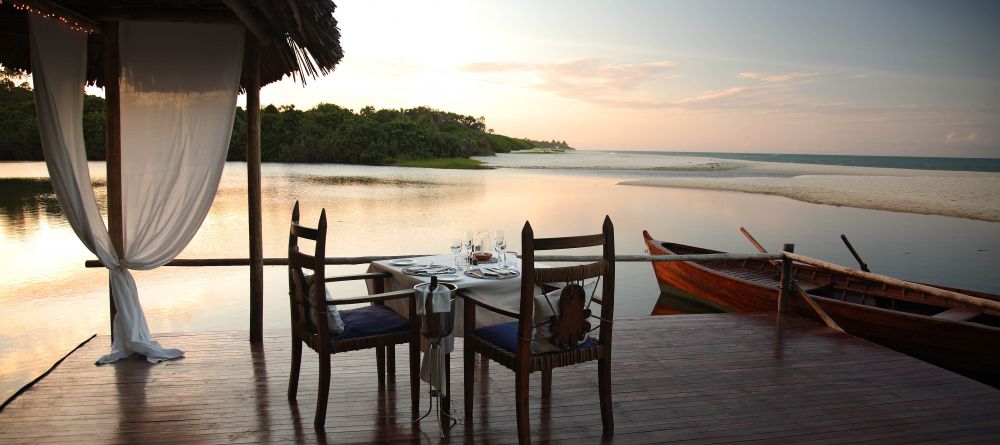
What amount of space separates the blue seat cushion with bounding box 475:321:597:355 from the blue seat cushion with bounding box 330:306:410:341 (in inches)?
17.5

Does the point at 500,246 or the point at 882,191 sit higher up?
the point at 500,246

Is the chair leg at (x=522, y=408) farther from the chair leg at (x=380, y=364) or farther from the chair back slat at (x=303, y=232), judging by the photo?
the chair back slat at (x=303, y=232)

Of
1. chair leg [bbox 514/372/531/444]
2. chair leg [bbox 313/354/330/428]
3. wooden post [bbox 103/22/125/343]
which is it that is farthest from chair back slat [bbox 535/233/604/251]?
wooden post [bbox 103/22/125/343]

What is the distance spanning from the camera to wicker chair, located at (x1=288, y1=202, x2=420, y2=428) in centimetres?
280

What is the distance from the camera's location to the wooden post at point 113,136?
153 inches

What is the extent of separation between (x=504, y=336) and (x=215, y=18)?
9.72 feet

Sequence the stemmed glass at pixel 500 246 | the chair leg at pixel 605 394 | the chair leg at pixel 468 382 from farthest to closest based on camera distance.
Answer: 1. the stemmed glass at pixel 500 246
2. the chair leg at pixel 468 382
3. the chair leg at pixel 605 394

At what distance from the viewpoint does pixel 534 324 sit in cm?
270

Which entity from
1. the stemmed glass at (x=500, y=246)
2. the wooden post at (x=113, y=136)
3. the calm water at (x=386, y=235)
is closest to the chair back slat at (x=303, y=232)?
the stemmed glass at (x=500, y=246)

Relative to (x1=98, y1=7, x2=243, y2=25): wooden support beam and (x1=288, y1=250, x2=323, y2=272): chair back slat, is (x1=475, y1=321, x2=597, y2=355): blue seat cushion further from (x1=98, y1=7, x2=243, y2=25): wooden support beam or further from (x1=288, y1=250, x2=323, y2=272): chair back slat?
(x1=98, y1=7, x2=243, y2=25): wooden support beam

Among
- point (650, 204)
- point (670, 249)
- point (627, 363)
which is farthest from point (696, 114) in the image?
point (627, 363)

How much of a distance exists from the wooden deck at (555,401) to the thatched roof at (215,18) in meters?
2.14

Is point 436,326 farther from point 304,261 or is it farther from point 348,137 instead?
point 348,137

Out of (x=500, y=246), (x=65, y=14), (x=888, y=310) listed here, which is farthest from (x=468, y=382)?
(x=888, y=310)
